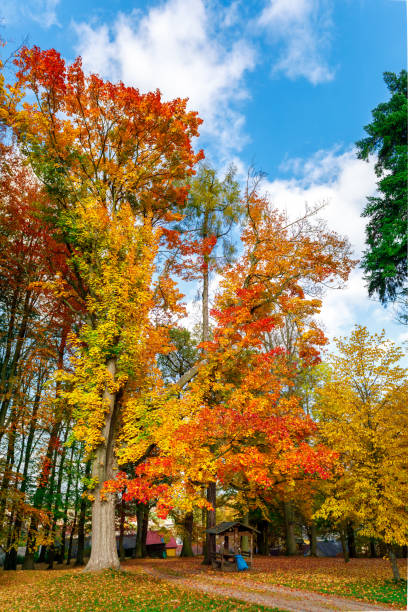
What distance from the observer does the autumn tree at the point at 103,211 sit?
12.8 metres

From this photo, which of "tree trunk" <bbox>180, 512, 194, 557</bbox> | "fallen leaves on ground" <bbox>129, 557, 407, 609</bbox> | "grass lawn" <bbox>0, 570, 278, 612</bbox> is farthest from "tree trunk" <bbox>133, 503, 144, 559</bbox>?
"grass lawn" <bbox>0, 570, 278, 612</bbox>

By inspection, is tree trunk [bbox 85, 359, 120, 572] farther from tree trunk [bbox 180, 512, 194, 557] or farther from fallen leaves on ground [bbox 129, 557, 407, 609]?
tree trunk [bbox 180, 512, 194, 557]

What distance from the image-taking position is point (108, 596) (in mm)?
8945

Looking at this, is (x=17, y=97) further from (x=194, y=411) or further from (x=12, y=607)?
(x=12, y=607)

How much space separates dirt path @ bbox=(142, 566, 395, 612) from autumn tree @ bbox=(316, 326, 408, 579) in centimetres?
210

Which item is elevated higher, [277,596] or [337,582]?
[277,596]

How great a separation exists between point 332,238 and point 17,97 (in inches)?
530

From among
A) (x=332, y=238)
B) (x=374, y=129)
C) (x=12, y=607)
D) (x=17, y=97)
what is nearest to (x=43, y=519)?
(x=12, y=607)

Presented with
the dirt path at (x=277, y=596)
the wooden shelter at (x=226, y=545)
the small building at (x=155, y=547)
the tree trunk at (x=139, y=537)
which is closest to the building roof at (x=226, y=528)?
the wooden shelter at (x=226, y=545)

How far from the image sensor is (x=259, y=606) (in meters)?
8.15

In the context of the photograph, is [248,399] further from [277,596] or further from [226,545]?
[226,545]

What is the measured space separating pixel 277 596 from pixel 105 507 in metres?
5.53

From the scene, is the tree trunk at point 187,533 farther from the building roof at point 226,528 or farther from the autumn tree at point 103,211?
the autumn tree at point 103,211

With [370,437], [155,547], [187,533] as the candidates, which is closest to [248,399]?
[370,437]
